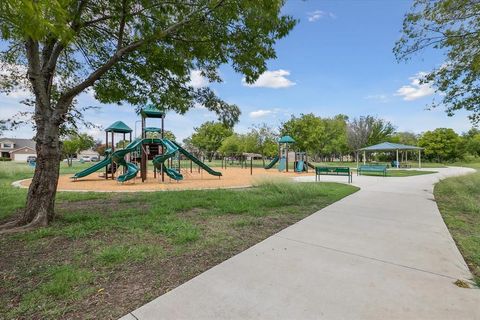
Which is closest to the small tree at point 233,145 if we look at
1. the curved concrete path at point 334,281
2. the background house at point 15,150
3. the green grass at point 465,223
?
the green grass at point 465,223

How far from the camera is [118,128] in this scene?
17188 millimetres

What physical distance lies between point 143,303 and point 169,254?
4.01ft

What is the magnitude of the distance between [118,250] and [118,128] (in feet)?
49.4

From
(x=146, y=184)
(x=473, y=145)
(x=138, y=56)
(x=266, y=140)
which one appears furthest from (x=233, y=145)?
(x=473, y=145)

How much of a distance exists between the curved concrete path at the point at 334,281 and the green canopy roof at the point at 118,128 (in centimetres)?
1537

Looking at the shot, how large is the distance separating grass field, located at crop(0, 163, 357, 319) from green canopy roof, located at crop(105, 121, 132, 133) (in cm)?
996

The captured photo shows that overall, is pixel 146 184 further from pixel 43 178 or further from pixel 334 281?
pixel 334 281

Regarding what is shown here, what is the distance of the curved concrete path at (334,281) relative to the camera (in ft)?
7.78

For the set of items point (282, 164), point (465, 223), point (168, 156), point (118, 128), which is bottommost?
point (465, 223)

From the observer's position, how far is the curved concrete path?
2.37 m

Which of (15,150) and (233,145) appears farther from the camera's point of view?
(15,150)

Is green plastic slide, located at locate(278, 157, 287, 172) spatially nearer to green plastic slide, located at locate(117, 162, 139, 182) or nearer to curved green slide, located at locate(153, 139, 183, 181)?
curved green slide, located at locate(153, 139, 183, 181)

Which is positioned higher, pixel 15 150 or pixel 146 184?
pixel 15 150

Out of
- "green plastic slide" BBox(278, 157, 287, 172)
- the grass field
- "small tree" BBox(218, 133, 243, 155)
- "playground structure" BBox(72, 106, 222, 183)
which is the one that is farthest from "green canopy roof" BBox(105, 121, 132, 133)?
"small tree" BBox(218, 133, 243, 155)
